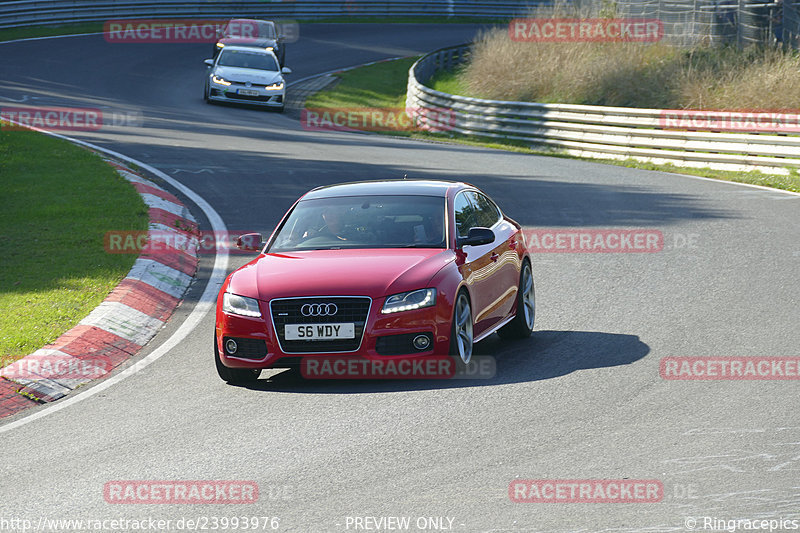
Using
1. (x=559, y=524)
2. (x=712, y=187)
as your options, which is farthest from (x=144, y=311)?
(x=712, y=187)

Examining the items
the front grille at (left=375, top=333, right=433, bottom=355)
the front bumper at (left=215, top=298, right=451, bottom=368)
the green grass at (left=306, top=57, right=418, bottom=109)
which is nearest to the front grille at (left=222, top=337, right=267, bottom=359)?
the front bumper at (left=215, top=298, right=451, bottom=368)

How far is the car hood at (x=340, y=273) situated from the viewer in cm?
890

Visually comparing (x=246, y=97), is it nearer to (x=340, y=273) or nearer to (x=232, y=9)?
(x=232, y=9)

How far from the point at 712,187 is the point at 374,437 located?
14.8m

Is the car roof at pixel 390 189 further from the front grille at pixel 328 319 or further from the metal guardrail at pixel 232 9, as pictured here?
the metal guardrail at pixel 232 9

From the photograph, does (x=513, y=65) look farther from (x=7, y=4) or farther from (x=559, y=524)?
(x=559, y=524)

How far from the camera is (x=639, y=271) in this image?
44.9 ft

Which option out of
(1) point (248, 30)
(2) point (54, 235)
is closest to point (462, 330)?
(2) point (54, 235)

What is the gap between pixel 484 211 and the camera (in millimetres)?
11102

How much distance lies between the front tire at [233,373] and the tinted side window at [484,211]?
104 inches

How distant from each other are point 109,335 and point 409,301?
328 centimetres

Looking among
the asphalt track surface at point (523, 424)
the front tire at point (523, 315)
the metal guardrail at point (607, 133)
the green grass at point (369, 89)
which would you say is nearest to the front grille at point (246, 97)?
the green grass at point (369, 89)

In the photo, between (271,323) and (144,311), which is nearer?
(271,323)

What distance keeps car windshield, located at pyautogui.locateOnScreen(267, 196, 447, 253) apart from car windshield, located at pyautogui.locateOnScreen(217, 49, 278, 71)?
24.2m
